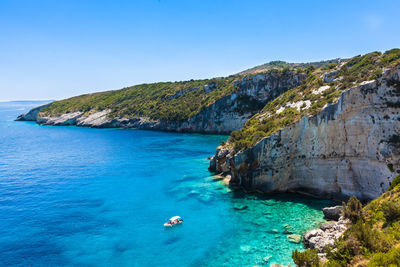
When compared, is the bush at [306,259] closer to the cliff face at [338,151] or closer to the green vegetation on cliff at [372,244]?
the green vegetation on cliff at [372,244]

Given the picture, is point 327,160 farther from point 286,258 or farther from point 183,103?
point 183,103

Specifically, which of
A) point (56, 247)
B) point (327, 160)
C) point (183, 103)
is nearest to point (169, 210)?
point (56, 247)

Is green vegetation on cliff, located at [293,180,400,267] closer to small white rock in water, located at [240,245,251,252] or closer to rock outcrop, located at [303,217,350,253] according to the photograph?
rock outcrop, located at [303,217,350,253]

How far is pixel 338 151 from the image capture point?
83.0ft

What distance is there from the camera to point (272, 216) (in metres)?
24.0

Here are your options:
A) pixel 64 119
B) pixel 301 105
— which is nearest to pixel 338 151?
pixel 301 105

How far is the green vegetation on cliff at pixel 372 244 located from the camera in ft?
34.5

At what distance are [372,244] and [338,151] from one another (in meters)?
14.9

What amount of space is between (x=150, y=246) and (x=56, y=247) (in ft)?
26.2

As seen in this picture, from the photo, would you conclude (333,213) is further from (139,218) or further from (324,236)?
(139,218)

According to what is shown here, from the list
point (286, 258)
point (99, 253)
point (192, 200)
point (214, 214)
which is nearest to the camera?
point (286, 258)

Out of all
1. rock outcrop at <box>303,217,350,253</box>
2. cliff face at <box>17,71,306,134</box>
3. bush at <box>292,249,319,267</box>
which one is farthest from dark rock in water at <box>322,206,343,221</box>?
cliff face at <box>17,71,306,134</box>

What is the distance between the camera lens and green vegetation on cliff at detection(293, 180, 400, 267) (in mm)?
10523

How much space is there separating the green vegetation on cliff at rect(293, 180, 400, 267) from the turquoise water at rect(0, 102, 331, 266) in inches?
167
